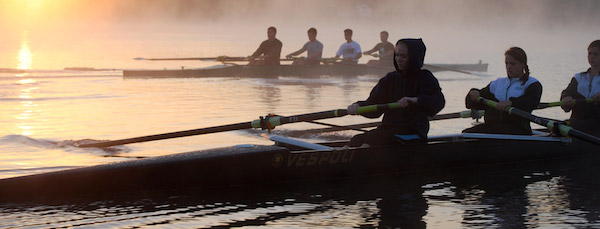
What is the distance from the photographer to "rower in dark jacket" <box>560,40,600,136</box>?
9.73m

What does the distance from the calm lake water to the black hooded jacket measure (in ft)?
1.83

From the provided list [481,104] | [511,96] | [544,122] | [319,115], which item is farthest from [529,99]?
[319,115]

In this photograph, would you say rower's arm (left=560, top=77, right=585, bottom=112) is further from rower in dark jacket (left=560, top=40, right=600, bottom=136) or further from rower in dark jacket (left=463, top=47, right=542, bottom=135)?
rower in dark jacket (left=463, top=47, right=542, bottom=135)

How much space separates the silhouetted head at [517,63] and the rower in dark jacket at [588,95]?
0.77 meters

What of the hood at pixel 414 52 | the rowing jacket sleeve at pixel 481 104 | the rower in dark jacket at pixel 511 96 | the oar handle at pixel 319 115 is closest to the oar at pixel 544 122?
the rower in dark jacket at pixel 511 96

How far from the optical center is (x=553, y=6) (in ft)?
299

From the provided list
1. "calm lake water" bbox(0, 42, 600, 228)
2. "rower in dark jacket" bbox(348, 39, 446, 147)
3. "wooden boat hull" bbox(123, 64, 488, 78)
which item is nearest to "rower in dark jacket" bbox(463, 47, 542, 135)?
"calm lake water" bbox(0, 42, 600, 228)

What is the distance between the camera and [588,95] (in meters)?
9.90

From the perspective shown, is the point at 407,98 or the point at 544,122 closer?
the point at 407,98

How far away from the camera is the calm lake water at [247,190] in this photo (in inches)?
267

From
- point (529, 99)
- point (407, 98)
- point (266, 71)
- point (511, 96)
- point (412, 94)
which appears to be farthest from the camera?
point (266, 71)

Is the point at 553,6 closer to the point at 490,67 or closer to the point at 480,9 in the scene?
the point at 480,9

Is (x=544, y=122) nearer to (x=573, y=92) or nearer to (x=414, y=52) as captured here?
(x=573, y=92)

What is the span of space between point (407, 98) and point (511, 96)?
1.91 metres
